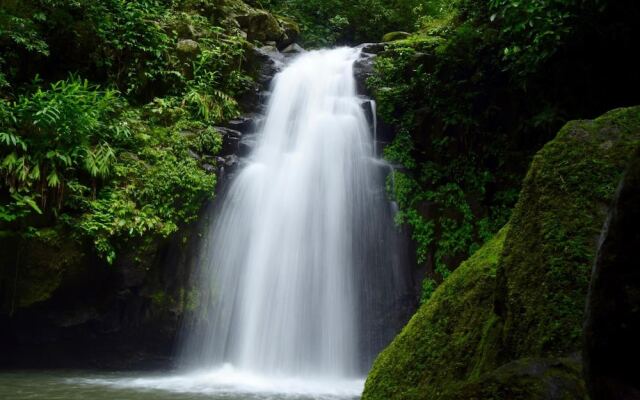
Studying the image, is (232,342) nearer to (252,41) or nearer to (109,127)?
(109,127)

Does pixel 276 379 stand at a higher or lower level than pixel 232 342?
lower

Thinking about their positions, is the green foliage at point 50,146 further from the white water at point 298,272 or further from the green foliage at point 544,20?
the green foliage at point 544,20

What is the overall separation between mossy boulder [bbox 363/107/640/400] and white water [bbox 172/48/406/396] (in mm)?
4022

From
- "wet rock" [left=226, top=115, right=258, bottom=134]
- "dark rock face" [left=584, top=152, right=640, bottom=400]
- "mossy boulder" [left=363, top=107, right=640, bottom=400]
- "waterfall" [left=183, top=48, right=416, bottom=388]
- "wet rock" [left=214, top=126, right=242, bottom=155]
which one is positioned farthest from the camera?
"wet rock" [left=226, top=115, right=258, bottom=134]

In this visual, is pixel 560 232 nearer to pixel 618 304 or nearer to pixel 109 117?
pixel 618 304

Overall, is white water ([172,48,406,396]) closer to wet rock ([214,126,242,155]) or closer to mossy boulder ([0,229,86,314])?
wet rock ([214,126,242,155])

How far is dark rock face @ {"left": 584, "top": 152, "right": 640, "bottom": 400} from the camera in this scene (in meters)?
1.29

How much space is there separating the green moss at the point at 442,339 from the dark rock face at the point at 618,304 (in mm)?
1521

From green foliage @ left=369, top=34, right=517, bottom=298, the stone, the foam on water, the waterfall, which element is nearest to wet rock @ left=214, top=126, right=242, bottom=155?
the waterfall

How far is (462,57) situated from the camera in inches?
367

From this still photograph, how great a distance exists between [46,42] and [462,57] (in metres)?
7.92

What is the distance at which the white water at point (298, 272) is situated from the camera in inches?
306

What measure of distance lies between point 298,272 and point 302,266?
0.13 metres

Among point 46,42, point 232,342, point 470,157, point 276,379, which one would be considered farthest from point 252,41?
point 276,379
